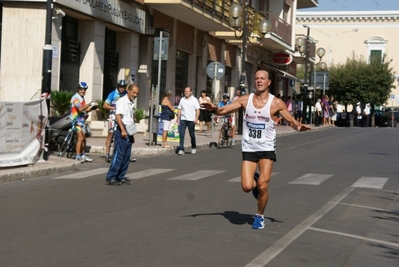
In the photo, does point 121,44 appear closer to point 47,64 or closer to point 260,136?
point 47,64

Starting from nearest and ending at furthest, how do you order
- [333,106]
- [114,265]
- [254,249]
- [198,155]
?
[114,265] < [254,249] < [198,155] < [333,106]

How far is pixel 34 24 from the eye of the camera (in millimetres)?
23000

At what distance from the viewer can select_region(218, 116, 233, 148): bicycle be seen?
2582 cm

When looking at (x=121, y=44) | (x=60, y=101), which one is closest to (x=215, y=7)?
(x=121, y=44)

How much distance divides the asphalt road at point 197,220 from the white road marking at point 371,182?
2cm

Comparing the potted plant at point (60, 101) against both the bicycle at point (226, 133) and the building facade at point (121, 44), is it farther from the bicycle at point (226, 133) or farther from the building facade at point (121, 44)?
the bicycle at point (226, 133)

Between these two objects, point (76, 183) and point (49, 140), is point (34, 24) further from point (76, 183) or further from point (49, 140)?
point (76, 183)

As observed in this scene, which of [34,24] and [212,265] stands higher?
[34,24]

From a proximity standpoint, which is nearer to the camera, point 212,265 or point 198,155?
point 212,265

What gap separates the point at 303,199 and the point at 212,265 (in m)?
5.59

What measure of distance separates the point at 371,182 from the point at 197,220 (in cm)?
651

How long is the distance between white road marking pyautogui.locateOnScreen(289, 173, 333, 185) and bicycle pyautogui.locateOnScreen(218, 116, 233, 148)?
28.9ft

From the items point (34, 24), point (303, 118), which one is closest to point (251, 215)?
point (34, 24)

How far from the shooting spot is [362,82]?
73438 millimetres
